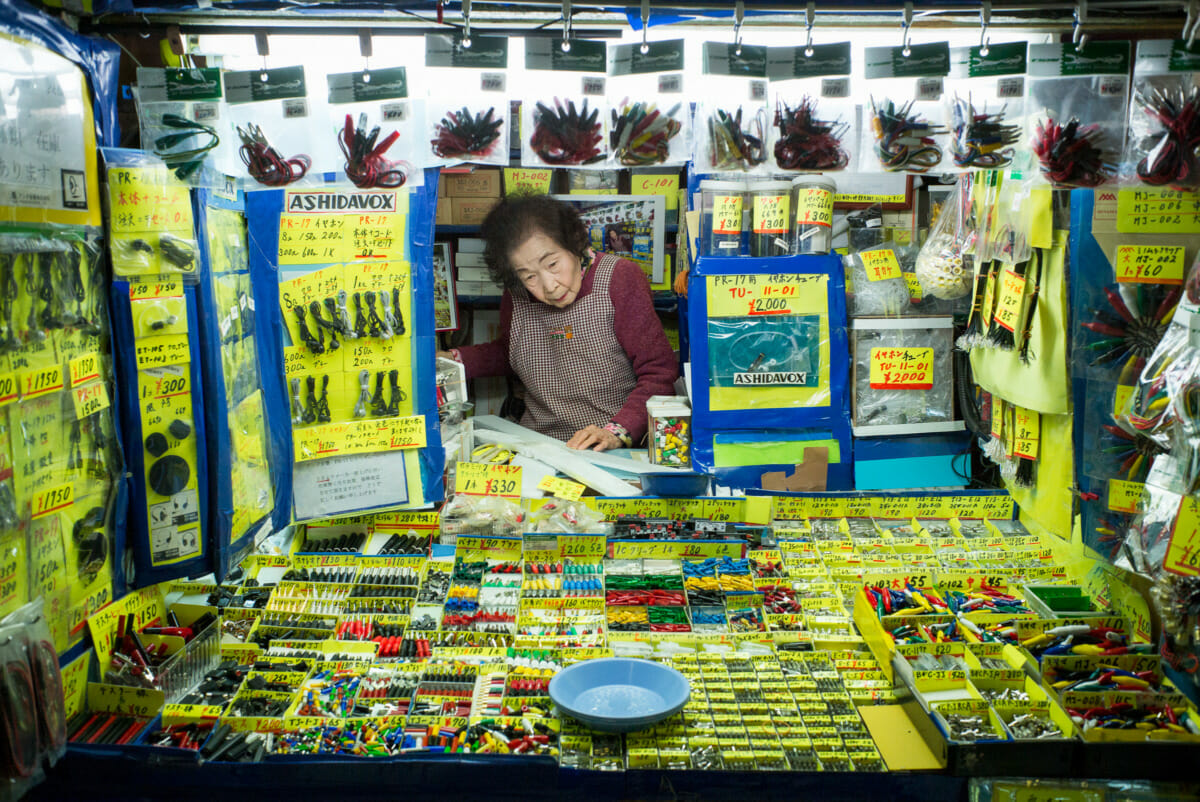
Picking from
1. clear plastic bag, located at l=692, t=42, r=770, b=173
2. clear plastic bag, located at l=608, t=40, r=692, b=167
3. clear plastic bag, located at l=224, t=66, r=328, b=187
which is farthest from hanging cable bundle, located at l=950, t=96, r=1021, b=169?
clear plastic bag, located at l=224, t=66, r=328, b=187

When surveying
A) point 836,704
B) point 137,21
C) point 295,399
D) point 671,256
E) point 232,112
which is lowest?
point 836,704

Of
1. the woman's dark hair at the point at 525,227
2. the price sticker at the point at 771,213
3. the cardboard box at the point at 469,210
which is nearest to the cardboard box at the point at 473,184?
the cardboard box at the point at 469,210

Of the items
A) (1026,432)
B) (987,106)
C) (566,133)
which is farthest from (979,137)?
(566,133)

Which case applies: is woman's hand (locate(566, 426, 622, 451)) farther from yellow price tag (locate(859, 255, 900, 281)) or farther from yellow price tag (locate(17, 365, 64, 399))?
yellow price tag (locate(17, 365, 64, 399))

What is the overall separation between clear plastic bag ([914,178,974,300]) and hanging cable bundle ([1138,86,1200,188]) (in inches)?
24.6

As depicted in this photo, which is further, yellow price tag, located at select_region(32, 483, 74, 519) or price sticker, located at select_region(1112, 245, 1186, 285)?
price sticker, located at select_region(1112, 245, 1186, 285)

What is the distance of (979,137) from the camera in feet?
7.38

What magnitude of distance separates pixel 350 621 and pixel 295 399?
701mm

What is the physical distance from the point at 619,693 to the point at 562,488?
37.4 inches

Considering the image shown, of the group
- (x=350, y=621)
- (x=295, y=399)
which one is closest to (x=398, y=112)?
(x=295, y=399)

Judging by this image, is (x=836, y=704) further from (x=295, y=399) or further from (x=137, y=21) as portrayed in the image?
(x=137, y=21)

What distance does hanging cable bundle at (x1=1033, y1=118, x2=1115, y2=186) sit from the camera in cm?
215

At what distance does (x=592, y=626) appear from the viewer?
89.0 inches

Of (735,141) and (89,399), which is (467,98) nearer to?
(735,141)
